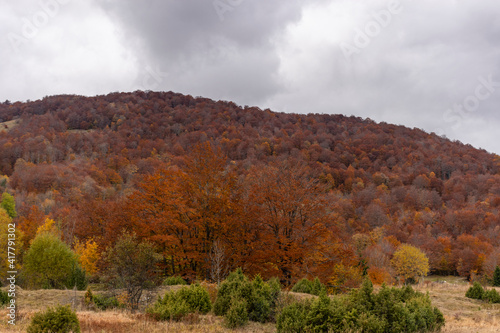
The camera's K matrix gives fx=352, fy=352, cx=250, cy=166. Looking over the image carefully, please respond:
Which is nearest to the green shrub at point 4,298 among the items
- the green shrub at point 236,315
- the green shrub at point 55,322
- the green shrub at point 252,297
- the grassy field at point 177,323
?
the grassy field at point 177,323

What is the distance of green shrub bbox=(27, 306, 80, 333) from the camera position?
868cm

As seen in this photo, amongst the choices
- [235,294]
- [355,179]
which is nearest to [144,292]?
[235,294]

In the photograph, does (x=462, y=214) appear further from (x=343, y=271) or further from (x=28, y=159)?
(x=28, y=159)

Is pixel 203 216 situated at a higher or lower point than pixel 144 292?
higher

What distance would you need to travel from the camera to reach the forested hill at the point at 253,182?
23.9 m

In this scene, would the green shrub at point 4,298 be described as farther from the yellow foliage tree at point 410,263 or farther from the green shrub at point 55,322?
the yellow foliage tree at point 410,263

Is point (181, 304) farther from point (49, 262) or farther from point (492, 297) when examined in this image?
point (49, 262)

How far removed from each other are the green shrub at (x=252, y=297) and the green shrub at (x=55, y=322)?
4.90 meters

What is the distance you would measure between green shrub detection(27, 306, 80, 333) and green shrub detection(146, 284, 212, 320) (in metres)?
3.29

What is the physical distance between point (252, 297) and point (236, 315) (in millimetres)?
1358

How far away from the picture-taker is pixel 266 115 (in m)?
167

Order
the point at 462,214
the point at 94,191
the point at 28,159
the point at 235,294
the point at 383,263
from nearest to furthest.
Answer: the point at 235,294 → the point at 383,263 → the point at 94,191 → the point at 462,214 → the point at 28,159

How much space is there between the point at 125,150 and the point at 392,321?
121370mm

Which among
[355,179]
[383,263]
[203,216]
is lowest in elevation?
[383,263]
